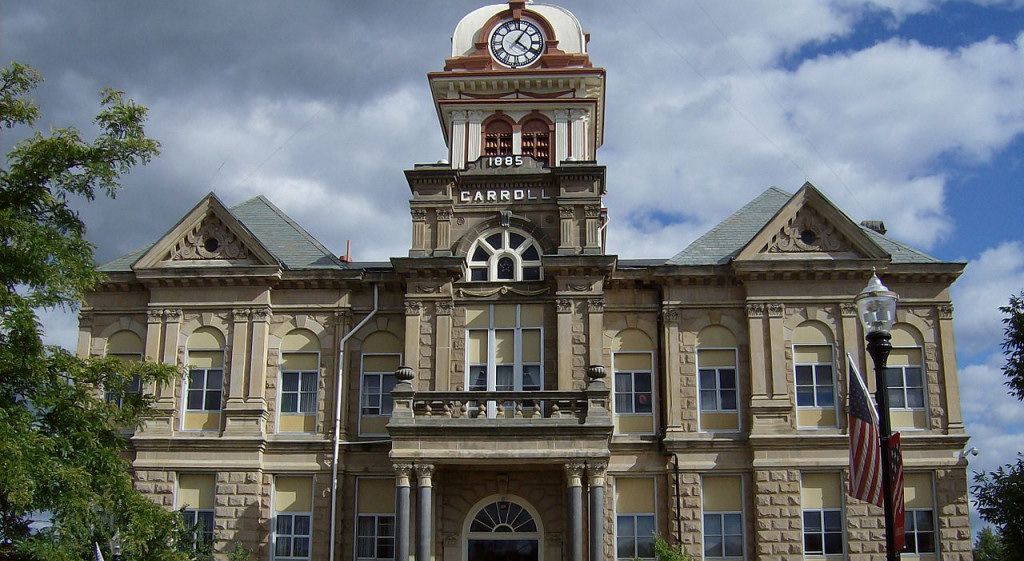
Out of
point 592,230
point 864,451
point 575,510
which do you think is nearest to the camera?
point 864,451

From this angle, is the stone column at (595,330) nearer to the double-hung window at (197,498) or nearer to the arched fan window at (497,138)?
the arched fan window at (497,138)

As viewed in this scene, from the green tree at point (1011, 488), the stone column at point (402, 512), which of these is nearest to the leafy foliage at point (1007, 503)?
the green tree at point (1011, 488)

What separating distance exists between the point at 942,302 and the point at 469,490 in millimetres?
14948

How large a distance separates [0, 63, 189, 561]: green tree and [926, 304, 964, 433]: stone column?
70.3 ft

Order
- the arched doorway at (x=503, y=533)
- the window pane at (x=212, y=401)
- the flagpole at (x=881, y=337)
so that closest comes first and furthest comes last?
the flagpole at (x=881, y=337)
the arched doorway at (x=503, y=533)
the window pane at (x=212, y=401)

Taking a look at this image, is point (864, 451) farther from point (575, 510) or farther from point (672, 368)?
point (672, 368)

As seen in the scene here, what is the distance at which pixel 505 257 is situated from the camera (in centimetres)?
3428

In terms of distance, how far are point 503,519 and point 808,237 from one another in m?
12.4

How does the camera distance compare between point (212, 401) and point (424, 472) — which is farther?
point (212, 401)

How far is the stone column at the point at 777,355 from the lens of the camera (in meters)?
32.3

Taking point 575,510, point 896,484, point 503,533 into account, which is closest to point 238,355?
point 503,533

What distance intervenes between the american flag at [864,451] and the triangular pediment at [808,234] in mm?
15497

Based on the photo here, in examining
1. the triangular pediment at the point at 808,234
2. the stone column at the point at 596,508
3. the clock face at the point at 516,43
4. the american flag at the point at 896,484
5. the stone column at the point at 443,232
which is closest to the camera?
the american flag at the point at 896,484

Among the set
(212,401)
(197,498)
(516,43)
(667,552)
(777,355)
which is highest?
(516,43)
